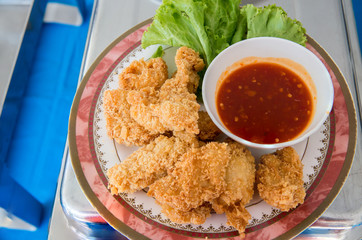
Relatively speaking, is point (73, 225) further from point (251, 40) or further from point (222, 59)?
point (251, 40)

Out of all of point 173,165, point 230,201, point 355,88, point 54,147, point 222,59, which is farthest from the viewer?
point 54,147

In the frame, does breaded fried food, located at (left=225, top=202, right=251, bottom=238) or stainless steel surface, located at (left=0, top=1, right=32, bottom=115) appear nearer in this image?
breaded fried food, located at (left=225, top=202, right=251, bottom=238)

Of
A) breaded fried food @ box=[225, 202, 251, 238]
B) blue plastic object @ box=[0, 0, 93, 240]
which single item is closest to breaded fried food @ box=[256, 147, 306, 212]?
breaded fried food @ box=[225, 202, 251, 238]

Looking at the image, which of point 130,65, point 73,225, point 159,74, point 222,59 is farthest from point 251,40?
point 73,225

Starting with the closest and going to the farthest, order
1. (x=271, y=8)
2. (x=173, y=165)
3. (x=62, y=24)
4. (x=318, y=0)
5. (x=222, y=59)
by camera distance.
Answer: (x=173, y=165) < (x=222, y=59) < (x=271, y=8) < (x=318, y=0) < (x=62, y=24)

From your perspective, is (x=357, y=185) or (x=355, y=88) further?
(x=355, y=88)

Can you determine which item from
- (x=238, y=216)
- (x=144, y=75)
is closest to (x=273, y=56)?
(x=144, y=75)

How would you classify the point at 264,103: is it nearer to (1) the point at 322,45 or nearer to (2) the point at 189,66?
(2) the point at 189,66

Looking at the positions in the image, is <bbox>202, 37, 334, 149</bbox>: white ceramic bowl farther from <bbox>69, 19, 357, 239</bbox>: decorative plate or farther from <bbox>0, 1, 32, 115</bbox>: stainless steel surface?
<bbox>0, 1, 32, 115</bbox>: stainless steel surface
